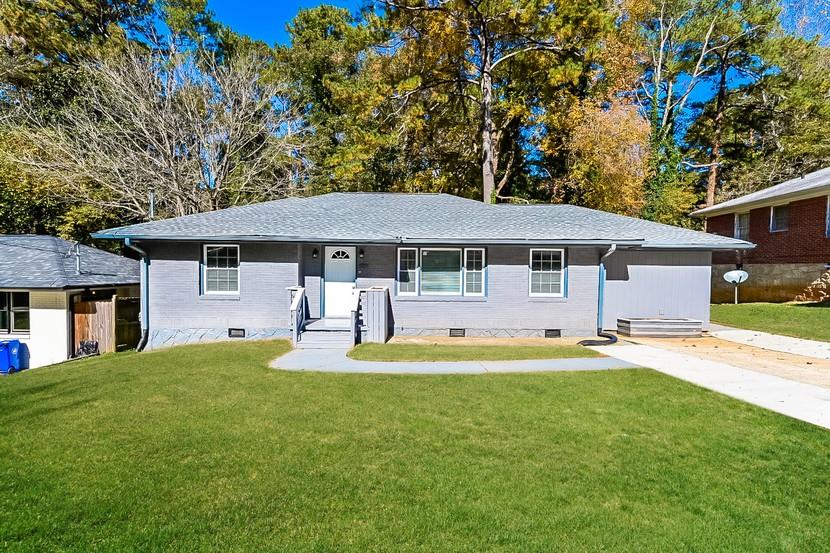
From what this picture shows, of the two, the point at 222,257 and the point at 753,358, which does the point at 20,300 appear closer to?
the point at 222,257

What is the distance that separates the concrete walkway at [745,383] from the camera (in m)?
5.81

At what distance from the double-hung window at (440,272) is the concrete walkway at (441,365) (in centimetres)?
345

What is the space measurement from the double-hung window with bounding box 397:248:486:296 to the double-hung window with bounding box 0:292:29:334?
37.5 feet

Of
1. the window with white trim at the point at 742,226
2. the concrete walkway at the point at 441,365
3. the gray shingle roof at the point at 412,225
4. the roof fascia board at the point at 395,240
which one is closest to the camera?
the concrete walkway at the point at 441,365

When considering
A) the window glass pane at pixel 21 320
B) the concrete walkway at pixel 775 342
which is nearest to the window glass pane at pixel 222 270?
the window glass pane at pixel 21 320

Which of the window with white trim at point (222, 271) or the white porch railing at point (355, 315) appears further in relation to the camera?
the window with white trim at point (222, 271)

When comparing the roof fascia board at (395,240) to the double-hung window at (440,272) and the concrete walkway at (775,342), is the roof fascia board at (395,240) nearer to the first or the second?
the double-hung window at (440,272)

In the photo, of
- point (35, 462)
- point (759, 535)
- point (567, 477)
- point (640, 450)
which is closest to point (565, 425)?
point (640, 450)

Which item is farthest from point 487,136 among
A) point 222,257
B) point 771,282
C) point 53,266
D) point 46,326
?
point 46,326

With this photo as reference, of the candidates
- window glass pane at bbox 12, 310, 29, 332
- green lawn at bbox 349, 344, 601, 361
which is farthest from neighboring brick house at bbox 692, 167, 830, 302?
window glass pane at bbox 12, 310, 29, 332

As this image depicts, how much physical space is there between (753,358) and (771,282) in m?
12.9

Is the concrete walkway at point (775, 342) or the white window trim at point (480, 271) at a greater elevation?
the white window trim at point (480, 271)

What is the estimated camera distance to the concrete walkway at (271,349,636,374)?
26.2ft

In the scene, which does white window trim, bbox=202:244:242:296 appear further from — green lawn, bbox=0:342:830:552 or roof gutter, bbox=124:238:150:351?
green lawn, bbox=0:342:830:552
